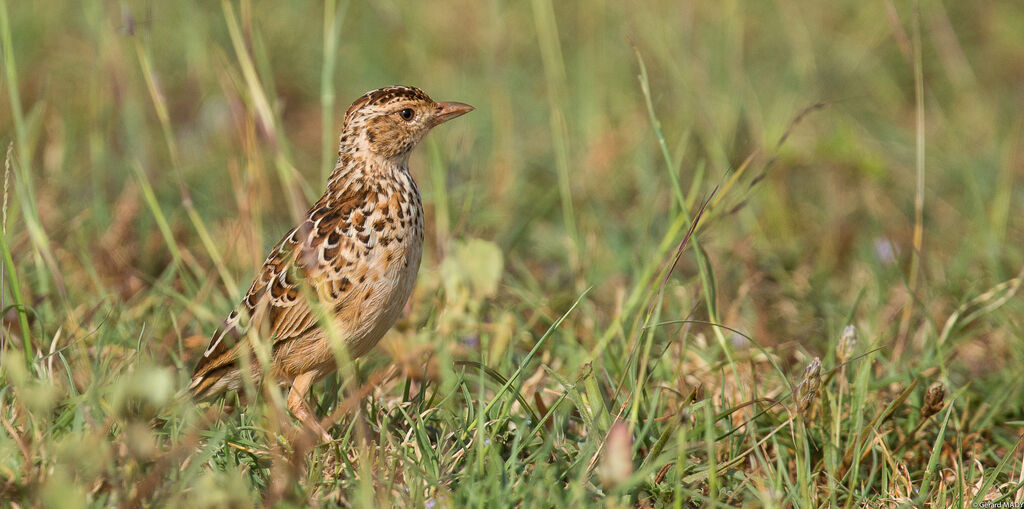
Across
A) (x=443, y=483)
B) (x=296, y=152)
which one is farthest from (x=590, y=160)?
(x=443, y=483)

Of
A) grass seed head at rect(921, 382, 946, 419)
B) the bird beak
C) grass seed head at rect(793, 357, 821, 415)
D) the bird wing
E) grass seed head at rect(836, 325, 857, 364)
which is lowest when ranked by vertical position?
grass seed head at rect(921, 382, 946, 419)

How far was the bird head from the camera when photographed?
4.65 metres

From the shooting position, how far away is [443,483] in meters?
3.84

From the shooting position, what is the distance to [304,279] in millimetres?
4250

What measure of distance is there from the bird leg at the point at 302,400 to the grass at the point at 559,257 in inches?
2.6

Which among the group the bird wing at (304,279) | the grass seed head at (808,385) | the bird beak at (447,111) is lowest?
the grass seed head at (808,385)

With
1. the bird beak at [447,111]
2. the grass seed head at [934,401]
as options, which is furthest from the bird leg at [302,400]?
the grass seed head at [934,401]

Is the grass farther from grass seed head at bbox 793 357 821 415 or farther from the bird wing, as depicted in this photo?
the bird wing

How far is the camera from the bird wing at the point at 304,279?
4258mm

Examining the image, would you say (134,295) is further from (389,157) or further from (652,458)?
(652,458)

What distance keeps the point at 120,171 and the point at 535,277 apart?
10.6 ft

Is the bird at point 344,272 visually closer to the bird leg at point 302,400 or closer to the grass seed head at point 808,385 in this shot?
the bird leg at point 302,400

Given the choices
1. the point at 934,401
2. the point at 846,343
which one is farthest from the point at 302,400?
the point at 934,401

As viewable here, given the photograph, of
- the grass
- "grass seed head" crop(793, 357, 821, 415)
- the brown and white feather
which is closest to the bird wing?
the brown and white feather
